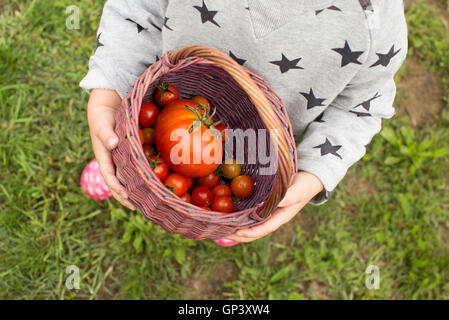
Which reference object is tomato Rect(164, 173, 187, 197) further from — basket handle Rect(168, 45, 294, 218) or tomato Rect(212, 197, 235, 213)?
basket handle Rect(168, 45, 294, 218)

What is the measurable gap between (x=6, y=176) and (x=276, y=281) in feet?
4.18

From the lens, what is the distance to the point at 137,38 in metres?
1.15

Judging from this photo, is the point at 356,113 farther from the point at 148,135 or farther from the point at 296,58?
the point at 148,135

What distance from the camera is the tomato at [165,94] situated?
1087mm

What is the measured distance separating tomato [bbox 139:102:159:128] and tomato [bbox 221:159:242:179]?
253mm

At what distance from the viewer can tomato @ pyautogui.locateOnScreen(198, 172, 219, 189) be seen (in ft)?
3.70

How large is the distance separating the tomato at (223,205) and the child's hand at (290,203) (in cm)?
7

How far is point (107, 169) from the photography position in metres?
1.05

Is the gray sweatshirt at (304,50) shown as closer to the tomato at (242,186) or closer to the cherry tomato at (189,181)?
the tomato at (242,186)

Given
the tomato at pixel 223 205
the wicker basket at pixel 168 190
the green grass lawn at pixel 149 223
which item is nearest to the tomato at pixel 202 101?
the wicker basket at pixel 168 190

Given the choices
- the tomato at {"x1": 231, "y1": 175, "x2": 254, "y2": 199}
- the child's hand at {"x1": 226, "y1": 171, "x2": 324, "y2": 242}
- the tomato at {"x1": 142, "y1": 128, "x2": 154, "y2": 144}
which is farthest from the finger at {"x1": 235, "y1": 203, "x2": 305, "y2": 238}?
the tomato at {"x1": 142, "y1": 128, "x2": 154, "y2": 144}

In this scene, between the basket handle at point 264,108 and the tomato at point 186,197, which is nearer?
the basket handle at point 264,108

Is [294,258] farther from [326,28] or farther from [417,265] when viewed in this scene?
[326,28]

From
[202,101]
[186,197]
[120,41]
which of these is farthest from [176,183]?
[120,41]
